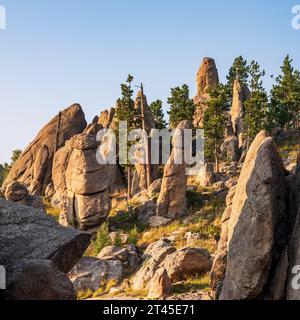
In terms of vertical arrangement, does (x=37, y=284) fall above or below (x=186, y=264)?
above

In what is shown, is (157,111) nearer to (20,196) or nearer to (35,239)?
(20,196)

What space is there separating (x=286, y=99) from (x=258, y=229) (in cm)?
6663

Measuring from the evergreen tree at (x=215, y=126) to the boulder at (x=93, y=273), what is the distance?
3365 cm

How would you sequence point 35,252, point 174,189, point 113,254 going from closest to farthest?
point 35,252
point 113,254
point 174,189

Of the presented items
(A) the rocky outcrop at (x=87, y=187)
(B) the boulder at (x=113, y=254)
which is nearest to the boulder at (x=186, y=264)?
(B) the boulder at (x=113, y=254)

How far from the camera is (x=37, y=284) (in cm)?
1417

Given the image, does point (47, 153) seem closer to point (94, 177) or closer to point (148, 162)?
point (148, 162)

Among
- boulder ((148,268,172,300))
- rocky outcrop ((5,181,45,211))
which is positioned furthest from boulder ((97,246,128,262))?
rocky outcrop ((5,181,45,211))

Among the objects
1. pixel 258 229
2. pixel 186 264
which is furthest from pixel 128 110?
pixel 258 229

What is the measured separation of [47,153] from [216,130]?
80.8 ft

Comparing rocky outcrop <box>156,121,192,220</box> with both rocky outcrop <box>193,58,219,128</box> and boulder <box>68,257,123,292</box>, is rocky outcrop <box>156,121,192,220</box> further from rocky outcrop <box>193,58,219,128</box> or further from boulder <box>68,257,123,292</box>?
rocky outcrop <box>193,58,219,128</box>

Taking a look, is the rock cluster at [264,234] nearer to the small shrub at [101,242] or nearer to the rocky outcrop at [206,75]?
the small shrub at [101,242]

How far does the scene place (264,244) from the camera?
62.8 ft

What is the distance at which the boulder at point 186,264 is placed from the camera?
31281mm
